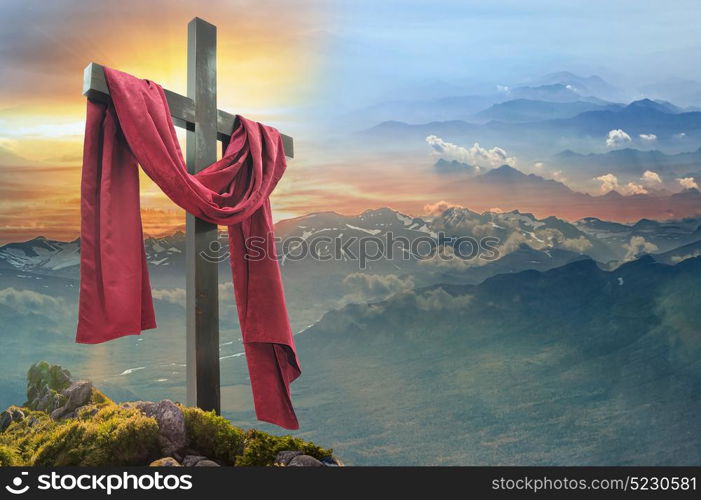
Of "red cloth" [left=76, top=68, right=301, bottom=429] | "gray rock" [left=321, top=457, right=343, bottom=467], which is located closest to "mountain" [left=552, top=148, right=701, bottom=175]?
"red cloth" [left=76, top=68, right=301, bottom=429]

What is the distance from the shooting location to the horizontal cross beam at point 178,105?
Result: 1.81 m

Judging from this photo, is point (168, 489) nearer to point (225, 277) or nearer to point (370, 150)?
point (225, 277)

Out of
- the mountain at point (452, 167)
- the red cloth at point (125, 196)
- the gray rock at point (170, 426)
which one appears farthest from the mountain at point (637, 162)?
the gray rock at point (170, 426)

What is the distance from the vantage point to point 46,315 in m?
3.53

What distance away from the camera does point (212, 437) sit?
1.86 m

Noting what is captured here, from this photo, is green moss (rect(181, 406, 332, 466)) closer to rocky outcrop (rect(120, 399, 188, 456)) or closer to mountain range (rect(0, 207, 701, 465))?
rocky outcrop (rect(120, 399, 188, 456))

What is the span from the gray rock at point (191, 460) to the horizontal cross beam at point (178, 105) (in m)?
1.21

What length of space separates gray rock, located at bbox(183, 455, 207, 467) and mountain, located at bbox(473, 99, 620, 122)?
11.1ft

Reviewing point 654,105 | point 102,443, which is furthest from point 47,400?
point 654,105

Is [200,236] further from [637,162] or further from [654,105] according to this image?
[654,105]

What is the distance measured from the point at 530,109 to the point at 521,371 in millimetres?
2033

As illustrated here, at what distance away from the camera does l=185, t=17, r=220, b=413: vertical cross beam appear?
2.10 m

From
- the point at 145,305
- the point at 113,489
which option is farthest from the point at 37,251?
the point at 113,489

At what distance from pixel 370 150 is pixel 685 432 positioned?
298 cm
